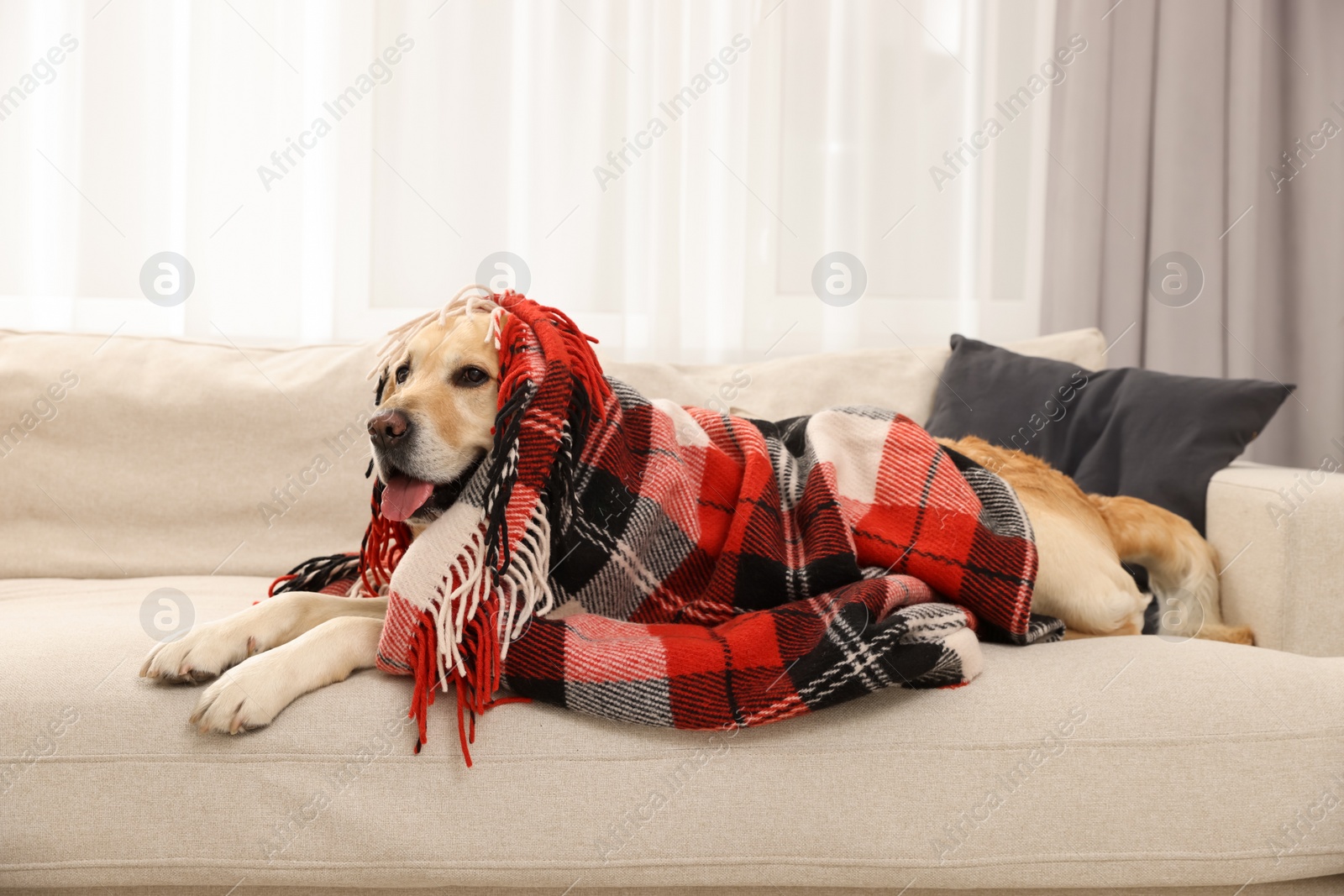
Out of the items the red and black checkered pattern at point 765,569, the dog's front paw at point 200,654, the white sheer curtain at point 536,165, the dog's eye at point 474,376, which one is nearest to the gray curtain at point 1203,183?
the white sheer curtain at point 536,165

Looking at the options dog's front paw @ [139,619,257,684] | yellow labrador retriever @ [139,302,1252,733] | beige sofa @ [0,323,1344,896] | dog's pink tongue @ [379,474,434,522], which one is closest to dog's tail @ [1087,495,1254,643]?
yellow labrador retriever @ [139,302,1252,733]

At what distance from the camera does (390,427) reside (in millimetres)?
1252

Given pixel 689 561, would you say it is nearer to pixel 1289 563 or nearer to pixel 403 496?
pixel 403 496

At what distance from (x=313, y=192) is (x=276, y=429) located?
41.1 inches

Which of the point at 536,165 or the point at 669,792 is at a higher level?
the point at 536,165

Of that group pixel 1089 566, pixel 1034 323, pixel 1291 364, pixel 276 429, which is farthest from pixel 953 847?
pixel 1291 364

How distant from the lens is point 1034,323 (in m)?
2.93

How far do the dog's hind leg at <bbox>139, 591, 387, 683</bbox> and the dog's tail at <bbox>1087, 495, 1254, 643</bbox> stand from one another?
4.32 ft

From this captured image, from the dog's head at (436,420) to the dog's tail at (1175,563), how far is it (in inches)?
44.9

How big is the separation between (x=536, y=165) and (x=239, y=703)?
2045mm

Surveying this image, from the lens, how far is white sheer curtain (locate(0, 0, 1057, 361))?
2.52 metres

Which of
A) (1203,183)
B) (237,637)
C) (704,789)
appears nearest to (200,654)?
(237,637)

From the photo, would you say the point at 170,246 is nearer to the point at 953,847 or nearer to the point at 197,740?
the point at 197,740

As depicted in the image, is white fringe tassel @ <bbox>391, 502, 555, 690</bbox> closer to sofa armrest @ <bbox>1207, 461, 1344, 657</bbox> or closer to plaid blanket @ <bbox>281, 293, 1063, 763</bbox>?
Answer: plaid blanket @ <bbox>281, 293, 1063, 763</bbox>
